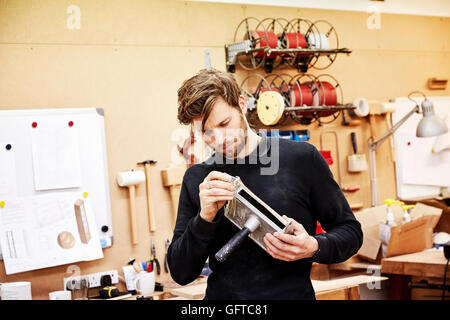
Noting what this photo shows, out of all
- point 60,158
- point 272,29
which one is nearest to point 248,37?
point 272,29

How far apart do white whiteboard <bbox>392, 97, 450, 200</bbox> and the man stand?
3.03 metres

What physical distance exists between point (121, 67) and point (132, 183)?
79cm

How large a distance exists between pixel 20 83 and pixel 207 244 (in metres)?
2.24

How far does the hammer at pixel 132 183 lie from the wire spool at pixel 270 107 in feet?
2.96

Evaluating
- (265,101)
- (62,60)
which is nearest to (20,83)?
(62,60)

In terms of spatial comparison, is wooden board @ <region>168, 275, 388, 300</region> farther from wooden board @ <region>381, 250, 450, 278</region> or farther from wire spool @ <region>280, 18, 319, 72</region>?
wire spool @ <region>280, 18, 319, 72</region>

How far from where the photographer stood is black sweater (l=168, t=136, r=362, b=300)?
135 centimetres

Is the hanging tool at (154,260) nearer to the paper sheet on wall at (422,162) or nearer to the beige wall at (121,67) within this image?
A: the beige wall at (121,67)

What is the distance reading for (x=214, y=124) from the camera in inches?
56.3

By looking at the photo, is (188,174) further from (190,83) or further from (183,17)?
(183,17)

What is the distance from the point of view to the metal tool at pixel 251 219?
1.26 m

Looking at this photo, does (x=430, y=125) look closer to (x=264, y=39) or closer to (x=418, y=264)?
(x=418, y=264)

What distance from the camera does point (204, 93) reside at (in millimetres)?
1391

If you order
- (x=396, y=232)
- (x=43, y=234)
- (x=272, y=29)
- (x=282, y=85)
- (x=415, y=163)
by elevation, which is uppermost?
(x=272, y=29)
